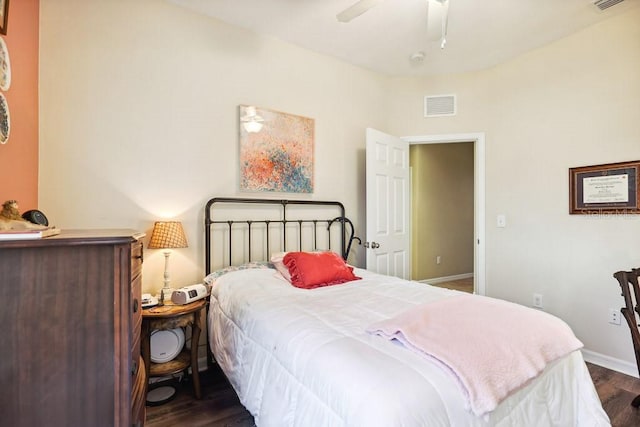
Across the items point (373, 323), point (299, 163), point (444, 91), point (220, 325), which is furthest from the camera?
point (444, 91)

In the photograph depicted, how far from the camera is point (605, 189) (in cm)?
260

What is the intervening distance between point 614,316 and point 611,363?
380 mm

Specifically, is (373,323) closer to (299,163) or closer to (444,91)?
(299,163)

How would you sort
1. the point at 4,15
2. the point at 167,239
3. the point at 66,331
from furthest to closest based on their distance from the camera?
the point at 167,239 < the point at 4,15 < the point at 66,331

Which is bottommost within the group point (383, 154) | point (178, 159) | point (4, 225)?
point (4, 225)

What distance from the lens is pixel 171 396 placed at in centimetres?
214

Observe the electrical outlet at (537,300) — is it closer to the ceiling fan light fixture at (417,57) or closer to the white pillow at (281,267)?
the white pillow at (281,267)

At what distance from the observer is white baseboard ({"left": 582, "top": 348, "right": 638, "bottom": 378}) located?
2.44 metres

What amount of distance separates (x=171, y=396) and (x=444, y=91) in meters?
3.79

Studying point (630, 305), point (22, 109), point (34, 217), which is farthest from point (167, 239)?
point (630, 305)

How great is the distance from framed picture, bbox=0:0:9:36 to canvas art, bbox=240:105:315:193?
1447 millimetres

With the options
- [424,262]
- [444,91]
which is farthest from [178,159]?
[424,262]

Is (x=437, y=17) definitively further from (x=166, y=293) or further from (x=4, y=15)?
(x=166, y=293)

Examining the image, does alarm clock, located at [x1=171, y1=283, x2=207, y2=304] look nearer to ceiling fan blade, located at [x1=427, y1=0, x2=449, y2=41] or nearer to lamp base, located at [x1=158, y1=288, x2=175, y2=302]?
lamp base, located at [x1=158, y1=288, x2=175, y2=302]
